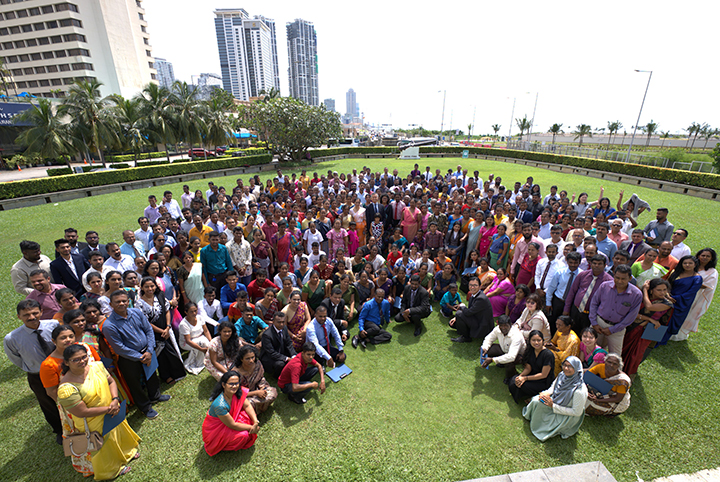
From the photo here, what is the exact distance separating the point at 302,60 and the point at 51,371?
172 meters

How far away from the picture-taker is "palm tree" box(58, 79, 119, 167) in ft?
77.3

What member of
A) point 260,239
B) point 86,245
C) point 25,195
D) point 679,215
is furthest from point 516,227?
point 25,195

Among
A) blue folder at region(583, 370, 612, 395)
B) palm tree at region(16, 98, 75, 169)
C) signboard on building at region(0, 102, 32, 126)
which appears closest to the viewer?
blue folder at region(583, 370, 612, 395)

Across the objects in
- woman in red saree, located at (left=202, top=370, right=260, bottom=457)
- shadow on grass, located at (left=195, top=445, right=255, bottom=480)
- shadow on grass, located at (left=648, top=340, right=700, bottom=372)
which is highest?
woman in red saree, located at (left=202, top=370, right=260, bottom=457)

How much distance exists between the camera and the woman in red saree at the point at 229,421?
150 inches

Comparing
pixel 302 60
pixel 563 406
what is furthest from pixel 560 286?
pixel 302 60

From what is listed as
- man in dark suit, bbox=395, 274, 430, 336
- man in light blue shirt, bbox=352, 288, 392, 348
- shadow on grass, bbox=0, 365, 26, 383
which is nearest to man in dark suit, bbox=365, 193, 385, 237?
man in dark suit, bbox=395, 274, 430, 336

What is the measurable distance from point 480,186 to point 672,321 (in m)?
9.50

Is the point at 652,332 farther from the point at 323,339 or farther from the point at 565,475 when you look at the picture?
the point at 323,339

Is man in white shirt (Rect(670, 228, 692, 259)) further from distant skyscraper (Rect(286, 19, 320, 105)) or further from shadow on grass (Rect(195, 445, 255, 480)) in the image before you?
distant skyscraper (Rect(286, 19, 320, 105))

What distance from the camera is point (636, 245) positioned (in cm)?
656

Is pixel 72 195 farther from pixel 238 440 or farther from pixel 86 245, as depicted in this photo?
pixel 238 440

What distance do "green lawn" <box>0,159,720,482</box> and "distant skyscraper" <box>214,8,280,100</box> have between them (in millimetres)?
142789

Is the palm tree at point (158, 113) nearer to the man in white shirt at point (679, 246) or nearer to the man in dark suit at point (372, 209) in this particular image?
the man in dark suit at point (372, 209)
